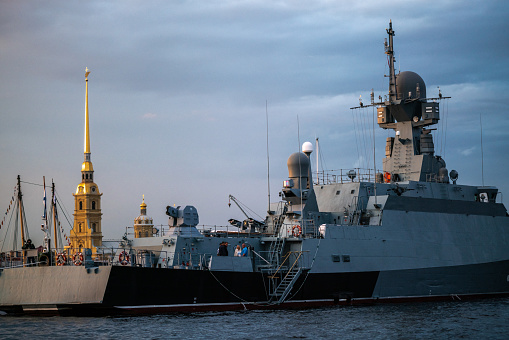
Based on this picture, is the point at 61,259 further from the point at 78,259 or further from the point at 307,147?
the point at 307,147

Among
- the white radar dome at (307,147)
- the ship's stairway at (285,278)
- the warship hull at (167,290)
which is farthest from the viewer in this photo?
the white radar dome at (307,147)

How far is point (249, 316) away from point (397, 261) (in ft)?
24.6

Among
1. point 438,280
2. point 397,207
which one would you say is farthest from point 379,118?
point 438,280

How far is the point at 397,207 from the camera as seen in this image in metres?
31.6

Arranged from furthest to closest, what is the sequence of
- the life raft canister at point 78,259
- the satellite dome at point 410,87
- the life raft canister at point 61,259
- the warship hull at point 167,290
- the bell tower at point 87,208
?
the bell tower at point 87,208 < the satellite dome at point 410,87 < the life raft canister at point 61,259 < the life raft canister at point 78,259 < the warship hull at point 167,290

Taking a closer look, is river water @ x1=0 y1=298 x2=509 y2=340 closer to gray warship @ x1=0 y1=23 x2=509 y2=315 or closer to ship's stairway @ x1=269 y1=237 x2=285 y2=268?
gray warship @ x1=0 y1=23 x2=509 y2=315

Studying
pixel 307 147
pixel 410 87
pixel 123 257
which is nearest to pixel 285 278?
pixel 123 257

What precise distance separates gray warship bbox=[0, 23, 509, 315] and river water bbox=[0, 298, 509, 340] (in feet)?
2.71

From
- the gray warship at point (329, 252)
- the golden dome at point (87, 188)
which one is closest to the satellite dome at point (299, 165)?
the gray warship at point (329, 252)

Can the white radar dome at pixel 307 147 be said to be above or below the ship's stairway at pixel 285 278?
above

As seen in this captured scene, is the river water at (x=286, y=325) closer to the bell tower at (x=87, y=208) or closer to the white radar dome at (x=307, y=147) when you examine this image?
the white radar dome at (x=307, y=147)

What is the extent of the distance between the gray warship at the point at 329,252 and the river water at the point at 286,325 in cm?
83

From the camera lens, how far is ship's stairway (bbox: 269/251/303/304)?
28375 millimetres

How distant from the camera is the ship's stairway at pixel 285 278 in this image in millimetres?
28375
